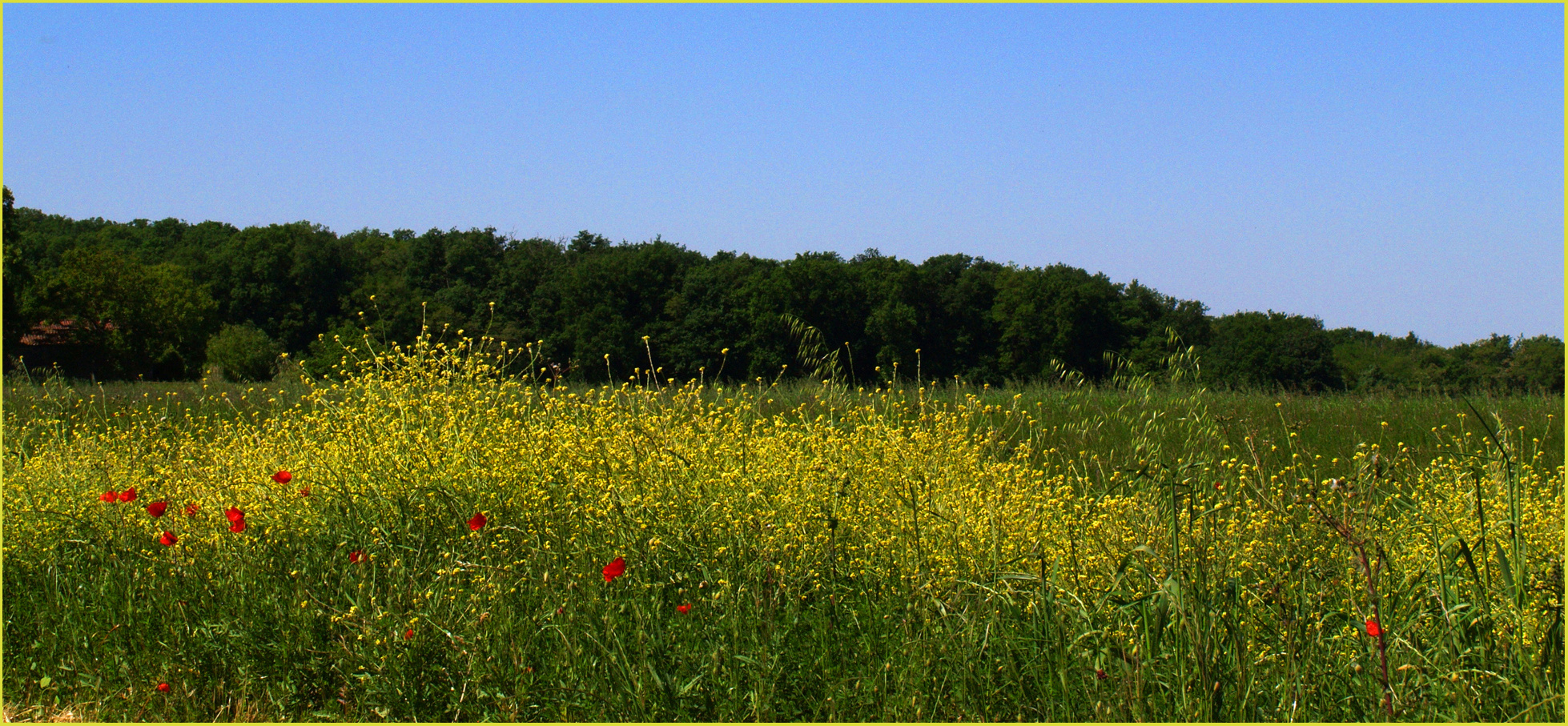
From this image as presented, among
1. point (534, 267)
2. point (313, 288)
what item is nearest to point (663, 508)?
point (534, 267)

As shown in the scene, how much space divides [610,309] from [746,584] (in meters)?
26.6

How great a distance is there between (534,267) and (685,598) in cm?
3243

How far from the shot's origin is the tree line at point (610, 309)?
20.3 m

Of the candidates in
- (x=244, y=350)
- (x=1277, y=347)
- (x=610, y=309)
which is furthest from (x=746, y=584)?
(x=244, y=350)

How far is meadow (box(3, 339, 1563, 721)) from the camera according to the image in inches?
100

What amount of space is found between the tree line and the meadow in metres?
8.79

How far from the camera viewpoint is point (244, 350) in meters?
39.5

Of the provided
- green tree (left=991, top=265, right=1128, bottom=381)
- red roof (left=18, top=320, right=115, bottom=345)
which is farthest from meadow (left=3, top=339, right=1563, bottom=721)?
red roof (left=18, top=320, right=115, bottom=345)

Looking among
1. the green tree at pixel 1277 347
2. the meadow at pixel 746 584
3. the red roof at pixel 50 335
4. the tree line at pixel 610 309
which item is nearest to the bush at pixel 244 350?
the tree line at pixel 610 309

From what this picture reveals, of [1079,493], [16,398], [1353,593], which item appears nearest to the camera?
[1353,593]

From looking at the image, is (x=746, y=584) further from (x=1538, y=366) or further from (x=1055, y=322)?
(x=1055, y=322)

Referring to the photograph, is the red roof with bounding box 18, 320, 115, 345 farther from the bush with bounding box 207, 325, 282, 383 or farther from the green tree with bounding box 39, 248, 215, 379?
the bush with bounding box 207, 325, 282, 383

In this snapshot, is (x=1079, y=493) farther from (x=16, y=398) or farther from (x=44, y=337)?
(x=44, y=337)

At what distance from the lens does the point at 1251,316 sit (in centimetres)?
2102
